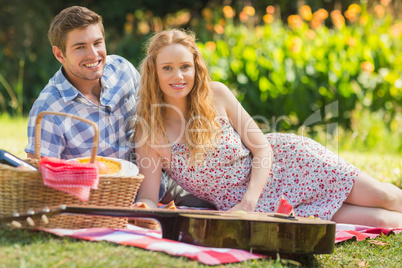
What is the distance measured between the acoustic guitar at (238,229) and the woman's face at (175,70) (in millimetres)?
996

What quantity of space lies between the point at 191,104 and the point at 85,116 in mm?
746

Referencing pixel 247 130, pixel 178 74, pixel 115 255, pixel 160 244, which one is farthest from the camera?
pixel 247 130

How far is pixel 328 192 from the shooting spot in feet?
12.2

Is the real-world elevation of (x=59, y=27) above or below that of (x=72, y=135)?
above

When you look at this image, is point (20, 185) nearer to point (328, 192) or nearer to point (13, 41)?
point (328, 192)

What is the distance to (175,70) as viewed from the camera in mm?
3455

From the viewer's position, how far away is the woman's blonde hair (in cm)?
353

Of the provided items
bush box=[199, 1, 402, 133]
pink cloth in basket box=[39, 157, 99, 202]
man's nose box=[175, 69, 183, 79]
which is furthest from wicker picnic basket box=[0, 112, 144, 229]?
bush box=[199, 1, 402, 133]

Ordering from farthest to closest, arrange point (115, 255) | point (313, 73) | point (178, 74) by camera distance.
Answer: point (313, 73) → point (178, 74) → point (115, 255)

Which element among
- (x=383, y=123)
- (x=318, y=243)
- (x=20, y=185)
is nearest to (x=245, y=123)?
(x=318, y=243)

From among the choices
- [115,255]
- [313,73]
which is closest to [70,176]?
[115,255]

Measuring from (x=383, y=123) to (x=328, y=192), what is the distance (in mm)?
3209

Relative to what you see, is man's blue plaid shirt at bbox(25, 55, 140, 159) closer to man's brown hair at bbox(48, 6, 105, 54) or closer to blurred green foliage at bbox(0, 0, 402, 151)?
man's brown hair at bbox(48, 6, 105, 54)

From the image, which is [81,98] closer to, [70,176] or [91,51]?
[91,51]
